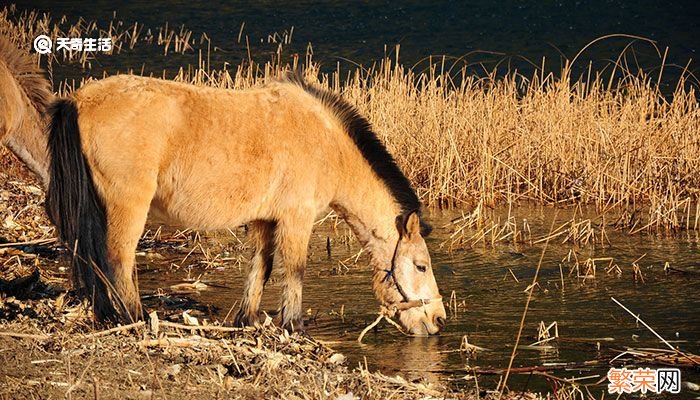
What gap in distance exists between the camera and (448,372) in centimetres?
687

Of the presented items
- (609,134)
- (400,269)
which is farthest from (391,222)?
(609,134)

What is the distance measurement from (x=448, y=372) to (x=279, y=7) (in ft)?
84.6

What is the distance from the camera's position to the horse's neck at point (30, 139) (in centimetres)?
814

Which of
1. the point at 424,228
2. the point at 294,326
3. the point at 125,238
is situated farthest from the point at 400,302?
the point at 125,238

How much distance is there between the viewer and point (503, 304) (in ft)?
28.1

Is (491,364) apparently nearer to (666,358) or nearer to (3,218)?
(666,358)

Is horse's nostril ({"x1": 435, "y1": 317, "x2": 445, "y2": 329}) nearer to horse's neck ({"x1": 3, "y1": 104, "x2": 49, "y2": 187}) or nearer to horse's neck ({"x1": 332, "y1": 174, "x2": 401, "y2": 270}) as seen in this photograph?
horse's neck ({"x1": 332, "y1": 174, "x2": 401, "y2": 270})

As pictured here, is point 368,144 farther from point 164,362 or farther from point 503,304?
point 164,362

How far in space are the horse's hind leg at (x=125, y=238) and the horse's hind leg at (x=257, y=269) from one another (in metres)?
0.98

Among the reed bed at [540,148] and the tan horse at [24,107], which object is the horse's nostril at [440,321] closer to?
the tan horse at [24,107]

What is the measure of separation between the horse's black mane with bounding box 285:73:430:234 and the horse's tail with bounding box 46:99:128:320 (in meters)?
1.78

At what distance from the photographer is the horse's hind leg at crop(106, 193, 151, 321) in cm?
692

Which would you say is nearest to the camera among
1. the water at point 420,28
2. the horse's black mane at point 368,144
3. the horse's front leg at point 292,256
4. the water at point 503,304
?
the water at point 503,304

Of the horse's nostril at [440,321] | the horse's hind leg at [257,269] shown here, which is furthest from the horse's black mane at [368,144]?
the horse's hind leg at [257,269]
